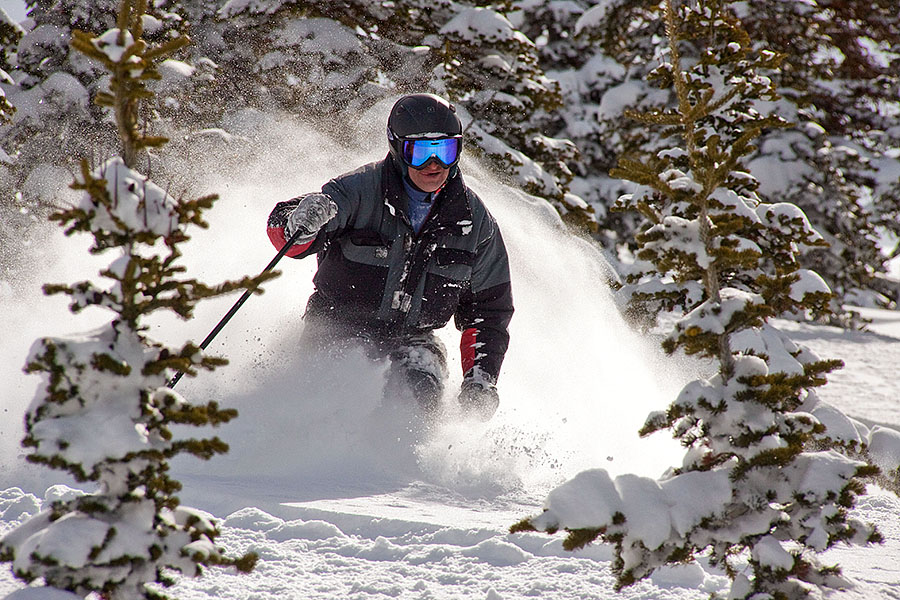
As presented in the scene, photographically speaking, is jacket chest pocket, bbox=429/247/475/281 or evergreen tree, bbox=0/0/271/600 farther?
jacket chest pocket, bbox=429/247/475/281

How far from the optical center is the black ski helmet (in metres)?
5.18

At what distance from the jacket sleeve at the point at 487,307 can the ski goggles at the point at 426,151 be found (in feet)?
1.92

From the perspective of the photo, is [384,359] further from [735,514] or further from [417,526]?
[735,514]

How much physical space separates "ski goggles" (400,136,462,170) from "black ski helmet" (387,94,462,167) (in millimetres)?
44

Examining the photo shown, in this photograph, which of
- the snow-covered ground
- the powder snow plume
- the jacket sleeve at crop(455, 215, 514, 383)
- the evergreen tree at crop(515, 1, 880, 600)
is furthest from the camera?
the jacket sleeve at crop(455, 215, 514, 383)

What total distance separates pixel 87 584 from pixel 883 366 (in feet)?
41.1

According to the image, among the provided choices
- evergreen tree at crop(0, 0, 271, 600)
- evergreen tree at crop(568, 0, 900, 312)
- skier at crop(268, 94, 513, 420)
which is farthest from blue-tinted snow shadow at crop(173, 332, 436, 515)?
evergreen tree at crop(568, 0, 900, 312)

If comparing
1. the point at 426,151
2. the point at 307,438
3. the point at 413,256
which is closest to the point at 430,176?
the point at 426,151

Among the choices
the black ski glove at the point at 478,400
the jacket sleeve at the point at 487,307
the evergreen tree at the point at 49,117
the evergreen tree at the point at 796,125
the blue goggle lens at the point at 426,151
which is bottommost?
the black ski glove at the point at 478,400

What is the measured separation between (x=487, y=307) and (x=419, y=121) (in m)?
1.46

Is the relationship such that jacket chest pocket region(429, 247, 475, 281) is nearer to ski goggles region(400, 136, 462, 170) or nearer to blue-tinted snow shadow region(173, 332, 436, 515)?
ski goggles region(400, 136, 462, 170)

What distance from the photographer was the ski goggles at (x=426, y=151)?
5160 millimetres

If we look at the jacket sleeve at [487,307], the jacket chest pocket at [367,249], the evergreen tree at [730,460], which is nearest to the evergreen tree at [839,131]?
the jacket sleeve at [487,307]

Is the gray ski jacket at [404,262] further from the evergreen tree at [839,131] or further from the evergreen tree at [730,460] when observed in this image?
the evergreen tree at [839,131]
